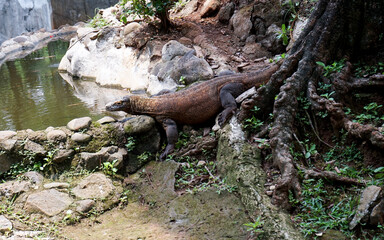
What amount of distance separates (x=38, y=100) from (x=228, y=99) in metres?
5.71

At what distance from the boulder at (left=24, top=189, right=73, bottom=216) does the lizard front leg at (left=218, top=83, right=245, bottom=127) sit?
95.1 inches

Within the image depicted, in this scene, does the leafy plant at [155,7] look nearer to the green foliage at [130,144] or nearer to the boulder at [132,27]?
the boulder at [132,27]

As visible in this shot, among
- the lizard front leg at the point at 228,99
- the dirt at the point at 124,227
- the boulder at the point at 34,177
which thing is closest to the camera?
the dirt at the point at 124,227

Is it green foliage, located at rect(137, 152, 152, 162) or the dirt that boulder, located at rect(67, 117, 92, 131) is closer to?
green foliage, located at rect(137, 152, 152, 162)

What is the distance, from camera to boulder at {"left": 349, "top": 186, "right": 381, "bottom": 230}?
8.93 ft

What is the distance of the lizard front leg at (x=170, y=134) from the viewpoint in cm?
535

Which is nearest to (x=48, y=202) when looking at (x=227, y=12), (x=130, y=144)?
(x=130, y=144)

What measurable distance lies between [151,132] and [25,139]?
6.20ft

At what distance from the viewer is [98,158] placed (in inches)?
201

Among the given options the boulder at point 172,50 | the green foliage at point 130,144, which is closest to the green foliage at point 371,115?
the green foliage at point 130,144

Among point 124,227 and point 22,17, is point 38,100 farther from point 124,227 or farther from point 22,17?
point 22,17

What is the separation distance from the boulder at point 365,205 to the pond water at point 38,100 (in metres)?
5.44

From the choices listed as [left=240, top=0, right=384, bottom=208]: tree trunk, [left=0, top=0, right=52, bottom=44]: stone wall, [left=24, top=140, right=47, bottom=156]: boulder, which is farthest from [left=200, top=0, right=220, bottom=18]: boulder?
[left=0, top=0, right=52, bottom=44]: stone wall

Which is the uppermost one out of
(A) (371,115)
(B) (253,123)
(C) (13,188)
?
(A) (371,115)
